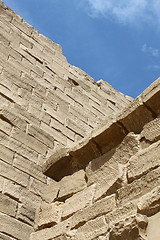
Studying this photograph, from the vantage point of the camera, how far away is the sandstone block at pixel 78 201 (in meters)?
3.16

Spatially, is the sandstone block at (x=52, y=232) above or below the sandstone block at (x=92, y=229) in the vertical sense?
above

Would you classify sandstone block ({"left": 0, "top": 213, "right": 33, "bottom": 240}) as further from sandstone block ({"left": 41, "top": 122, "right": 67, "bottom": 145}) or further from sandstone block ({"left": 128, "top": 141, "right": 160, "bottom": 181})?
sandstone block ({"left": 128, "top": 141, "right": 160, "bottom": 181})

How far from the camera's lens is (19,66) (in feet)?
20.5

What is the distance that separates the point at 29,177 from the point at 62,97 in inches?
84.9

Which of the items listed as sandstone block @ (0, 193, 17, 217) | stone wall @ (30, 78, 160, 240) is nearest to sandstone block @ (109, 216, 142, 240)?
stone wall @ (30, 78, 160, 240)

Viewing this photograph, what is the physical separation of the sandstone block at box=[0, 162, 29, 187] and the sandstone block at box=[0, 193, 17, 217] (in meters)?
0.28

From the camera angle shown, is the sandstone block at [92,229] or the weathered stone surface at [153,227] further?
the sandstone block at [92,229]

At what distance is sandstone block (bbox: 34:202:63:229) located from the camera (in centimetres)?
337

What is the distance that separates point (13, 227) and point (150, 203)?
236cm

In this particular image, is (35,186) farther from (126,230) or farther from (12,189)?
(126,230)

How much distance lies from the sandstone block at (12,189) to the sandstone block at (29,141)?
714mm

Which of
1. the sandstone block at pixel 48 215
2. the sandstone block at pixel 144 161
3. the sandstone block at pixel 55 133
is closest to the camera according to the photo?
the sandstone block at pixel 144 161

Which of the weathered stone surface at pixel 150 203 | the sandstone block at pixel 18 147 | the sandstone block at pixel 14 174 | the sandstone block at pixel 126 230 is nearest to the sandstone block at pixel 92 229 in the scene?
the sandstone block at pixel 126 230

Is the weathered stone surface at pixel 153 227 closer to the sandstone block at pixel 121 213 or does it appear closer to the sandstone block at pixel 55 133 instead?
the sandstone block at pixel 121 213
